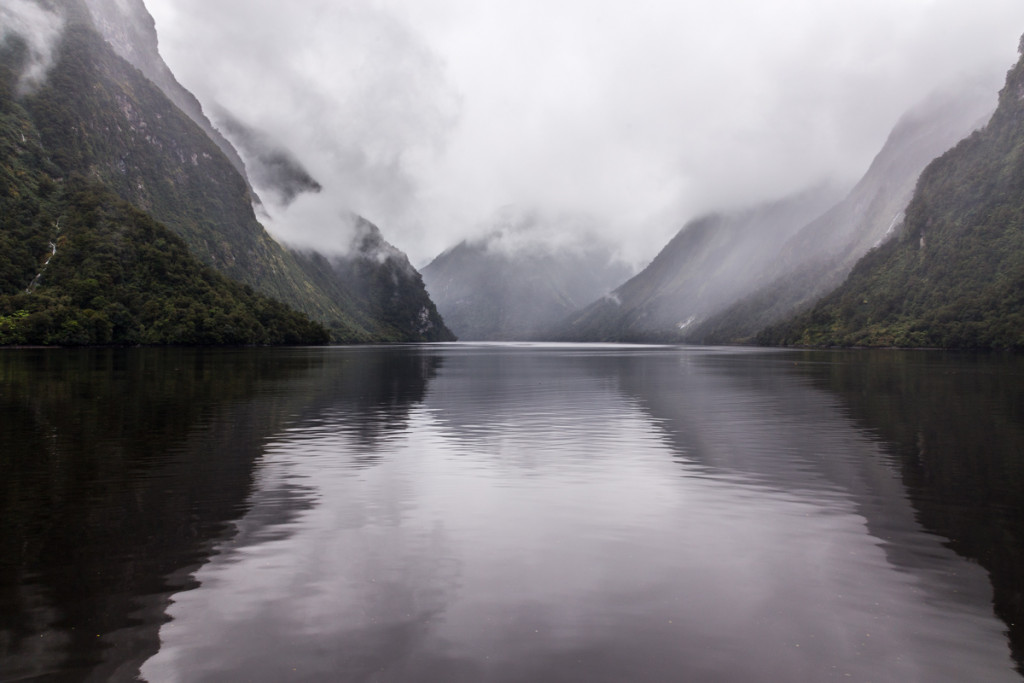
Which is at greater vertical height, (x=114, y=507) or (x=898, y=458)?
(x=114, y=507)

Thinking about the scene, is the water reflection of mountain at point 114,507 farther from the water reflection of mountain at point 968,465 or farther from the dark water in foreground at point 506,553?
the water reflection of mountain at point 968,465

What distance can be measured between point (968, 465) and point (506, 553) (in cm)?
2214

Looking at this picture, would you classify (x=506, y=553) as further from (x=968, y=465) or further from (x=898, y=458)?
(x=968, y=465)

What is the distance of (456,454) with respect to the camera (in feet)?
102

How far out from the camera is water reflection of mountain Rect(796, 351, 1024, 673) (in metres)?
16.1

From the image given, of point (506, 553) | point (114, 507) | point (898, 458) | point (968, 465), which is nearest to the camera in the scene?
point (506, 553)

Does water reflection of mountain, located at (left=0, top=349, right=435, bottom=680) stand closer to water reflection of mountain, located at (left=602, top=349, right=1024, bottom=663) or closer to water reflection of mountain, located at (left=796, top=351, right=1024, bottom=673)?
water reflection of mountain, located at (left=796, top=351, right=1024, bottom=673)

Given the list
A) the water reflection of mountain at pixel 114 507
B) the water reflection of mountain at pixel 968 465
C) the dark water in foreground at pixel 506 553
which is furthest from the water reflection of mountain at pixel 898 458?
the water reflection of mountain at pixel 114 507

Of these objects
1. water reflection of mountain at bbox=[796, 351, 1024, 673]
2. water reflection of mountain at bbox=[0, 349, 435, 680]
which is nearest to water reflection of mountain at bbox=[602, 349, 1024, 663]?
water reflection of mountain at bbox=[796, 351, 1024, 673]

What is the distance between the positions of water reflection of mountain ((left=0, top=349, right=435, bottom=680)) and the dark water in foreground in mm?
91

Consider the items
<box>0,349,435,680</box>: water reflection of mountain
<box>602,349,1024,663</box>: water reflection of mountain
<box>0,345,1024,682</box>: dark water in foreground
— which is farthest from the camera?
<box>602,349,1024,663</box>: water reflection of mountain

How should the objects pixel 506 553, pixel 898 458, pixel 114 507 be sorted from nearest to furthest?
1. pixel 506 553
2. pixel 114 507
3. pixel 898 458

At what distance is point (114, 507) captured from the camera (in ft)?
65.7

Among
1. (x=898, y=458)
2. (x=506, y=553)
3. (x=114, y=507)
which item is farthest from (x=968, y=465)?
(x=114, y=507)
